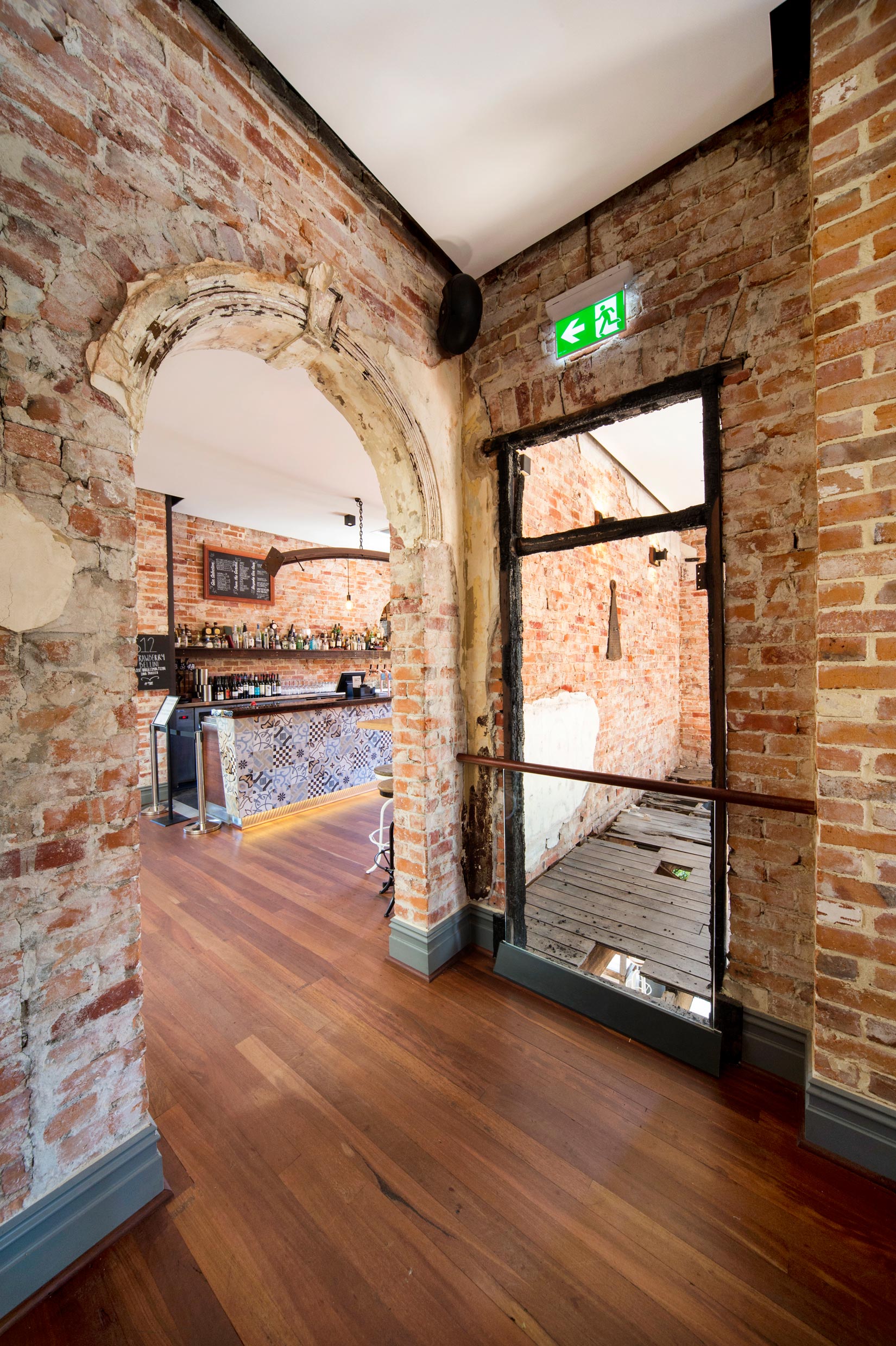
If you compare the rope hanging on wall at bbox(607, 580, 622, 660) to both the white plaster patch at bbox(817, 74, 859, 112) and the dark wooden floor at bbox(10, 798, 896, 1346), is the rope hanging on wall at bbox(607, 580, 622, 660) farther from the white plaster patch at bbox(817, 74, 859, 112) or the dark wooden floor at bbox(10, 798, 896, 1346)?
the white plaster patch at bbox(817, 74, 859, 112)

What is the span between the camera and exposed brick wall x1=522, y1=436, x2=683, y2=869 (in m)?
3.19

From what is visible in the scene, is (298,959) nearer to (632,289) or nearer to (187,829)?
(187,829)

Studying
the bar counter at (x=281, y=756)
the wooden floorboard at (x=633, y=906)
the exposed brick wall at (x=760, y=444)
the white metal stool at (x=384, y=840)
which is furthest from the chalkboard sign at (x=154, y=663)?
the exposed brick wall at (x=760, y=444)

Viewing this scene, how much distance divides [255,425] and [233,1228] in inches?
153

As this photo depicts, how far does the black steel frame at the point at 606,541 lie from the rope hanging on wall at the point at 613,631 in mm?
2214

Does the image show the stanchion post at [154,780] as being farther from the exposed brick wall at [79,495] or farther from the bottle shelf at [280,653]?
the exposed brick wall at [79,495]

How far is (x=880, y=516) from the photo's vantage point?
1249mm

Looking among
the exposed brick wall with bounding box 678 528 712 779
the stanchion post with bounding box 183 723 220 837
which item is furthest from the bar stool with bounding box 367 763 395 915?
the exposed brick wall with bounding box 678 528 712 779

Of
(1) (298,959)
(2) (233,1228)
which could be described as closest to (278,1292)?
(2) (233,1228)

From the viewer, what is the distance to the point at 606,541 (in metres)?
2.14

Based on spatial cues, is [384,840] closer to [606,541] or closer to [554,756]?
[554,756]

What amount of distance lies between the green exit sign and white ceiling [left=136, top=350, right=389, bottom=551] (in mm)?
1214

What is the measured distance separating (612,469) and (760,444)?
288 cm

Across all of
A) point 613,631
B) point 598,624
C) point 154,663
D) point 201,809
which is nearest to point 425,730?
point 598,624
